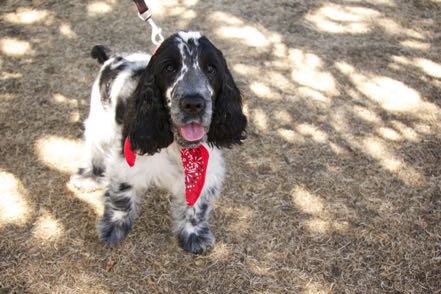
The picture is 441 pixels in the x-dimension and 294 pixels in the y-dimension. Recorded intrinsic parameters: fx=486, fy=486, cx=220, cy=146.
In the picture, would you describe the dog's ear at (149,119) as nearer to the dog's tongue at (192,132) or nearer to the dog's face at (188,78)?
the dog's face at (188,78)

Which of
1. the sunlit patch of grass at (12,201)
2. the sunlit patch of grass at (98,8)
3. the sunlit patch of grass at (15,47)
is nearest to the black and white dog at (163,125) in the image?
the sunlit patch of grass at (12,201)

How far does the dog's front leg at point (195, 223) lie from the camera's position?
4012 mm

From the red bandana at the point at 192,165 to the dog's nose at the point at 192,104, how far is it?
48 cm

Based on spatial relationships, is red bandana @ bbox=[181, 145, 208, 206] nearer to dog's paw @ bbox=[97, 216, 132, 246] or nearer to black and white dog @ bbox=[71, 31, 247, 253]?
black and white dog @ bbox=[71, 31, 247, 253]

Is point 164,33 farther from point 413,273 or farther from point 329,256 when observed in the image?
point 413,273

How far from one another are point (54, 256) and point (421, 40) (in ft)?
18.1

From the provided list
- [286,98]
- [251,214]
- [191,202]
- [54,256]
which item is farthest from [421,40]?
[54,256]

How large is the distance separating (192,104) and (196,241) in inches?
56.5

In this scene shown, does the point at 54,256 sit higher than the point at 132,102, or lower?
lower

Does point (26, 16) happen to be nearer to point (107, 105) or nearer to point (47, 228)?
point (107, 105)

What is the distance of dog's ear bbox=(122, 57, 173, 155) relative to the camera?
325 cm

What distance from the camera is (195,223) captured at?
412 cm

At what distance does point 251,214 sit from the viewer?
436 centimetres

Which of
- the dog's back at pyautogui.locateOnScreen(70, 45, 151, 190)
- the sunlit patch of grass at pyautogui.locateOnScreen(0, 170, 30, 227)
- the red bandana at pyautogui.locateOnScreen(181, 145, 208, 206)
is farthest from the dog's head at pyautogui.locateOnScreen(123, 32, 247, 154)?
→ the sunlit patch of grass at pyautogui.locateOnScreen(0, 170, 30, 227)
